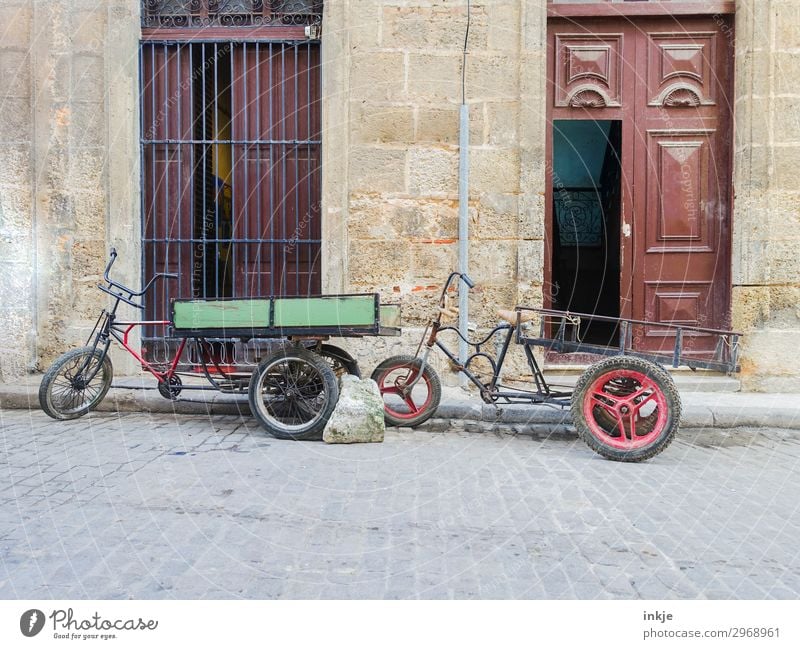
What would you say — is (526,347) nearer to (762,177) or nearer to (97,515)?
(97,515)

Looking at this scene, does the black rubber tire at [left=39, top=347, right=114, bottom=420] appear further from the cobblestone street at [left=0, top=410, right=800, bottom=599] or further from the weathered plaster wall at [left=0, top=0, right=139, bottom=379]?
the weathered plaster wall at [left=0, top=0, right=139, bottom=379]

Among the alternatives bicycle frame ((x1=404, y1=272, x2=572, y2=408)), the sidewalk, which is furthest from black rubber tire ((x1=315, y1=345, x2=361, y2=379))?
the sidewalk

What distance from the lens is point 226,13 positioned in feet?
26.3

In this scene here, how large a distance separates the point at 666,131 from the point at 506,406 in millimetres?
3641

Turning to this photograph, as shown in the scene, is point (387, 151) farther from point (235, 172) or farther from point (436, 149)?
point (235, 172)

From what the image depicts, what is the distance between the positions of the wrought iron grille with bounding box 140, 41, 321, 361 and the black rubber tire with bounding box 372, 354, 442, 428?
2.36m

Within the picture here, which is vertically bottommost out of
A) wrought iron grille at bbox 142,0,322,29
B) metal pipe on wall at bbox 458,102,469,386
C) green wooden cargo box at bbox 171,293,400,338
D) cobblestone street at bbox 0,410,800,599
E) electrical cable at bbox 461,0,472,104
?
cobblestone street at bbox 0,410,800,599

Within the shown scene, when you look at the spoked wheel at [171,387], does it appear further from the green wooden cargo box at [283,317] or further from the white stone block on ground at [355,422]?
the white stone block on ground at [355,422]

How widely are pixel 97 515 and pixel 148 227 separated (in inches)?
208

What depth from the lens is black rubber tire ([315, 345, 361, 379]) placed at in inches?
239

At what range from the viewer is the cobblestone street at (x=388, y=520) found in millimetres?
2639

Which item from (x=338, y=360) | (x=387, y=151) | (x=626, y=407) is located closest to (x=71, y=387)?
(x=338, y=360)

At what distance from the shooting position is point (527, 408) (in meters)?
6.21
